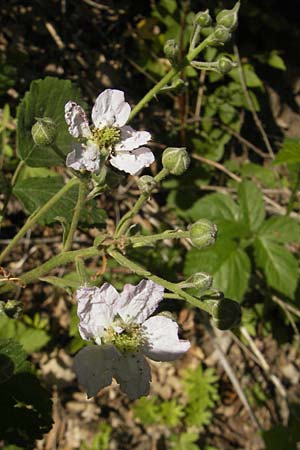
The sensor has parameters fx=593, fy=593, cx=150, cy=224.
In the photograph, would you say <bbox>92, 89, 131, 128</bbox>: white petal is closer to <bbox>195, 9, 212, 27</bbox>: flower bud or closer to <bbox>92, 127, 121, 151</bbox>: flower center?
<bbox>92, 127, 121, 151</bbox>: flower center

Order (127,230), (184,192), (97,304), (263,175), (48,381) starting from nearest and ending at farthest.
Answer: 1. (97,304)
2. (127,230)
3. (48,381)
4. (184,192)
5. (263,175)

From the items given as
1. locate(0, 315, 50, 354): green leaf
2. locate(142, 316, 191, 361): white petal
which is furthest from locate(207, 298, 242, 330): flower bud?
locate(0, 315, 50, 354): green leaf

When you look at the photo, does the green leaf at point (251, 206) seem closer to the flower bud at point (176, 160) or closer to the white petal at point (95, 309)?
the flower bud at point (176, 160)

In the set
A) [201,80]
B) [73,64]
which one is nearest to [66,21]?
[73,64]

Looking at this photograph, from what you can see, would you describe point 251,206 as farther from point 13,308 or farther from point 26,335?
point 13,308

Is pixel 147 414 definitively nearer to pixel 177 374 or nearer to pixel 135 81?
pixel 177 374
